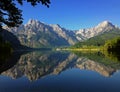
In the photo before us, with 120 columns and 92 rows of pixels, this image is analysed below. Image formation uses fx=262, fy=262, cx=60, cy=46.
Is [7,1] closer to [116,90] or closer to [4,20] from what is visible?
[4,20]

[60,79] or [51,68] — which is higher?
[60,79]

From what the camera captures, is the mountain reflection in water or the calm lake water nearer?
the calm lake water

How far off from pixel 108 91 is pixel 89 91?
7.27ft

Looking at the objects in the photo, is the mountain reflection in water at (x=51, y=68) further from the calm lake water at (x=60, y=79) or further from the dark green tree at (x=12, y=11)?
the dark green tree at (x=12, y=11)

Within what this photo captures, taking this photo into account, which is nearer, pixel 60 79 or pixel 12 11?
pixel 12 11

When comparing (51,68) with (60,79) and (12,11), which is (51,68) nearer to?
(60,79)

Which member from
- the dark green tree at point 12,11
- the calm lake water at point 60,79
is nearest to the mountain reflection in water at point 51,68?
the calm lake water at point 60,79

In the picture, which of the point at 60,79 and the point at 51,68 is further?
the point at 51,68

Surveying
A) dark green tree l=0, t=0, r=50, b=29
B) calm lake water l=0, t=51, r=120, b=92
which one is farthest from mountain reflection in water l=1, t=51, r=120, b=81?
dark green tree l=0, t=0, r=50, b=29

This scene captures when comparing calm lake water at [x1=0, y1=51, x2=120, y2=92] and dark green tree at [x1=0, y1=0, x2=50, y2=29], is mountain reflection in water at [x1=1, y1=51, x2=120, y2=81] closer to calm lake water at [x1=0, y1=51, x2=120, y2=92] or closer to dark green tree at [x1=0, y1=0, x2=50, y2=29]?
calm lake water at [x1=0, y1=51, x2=120, y2=92]

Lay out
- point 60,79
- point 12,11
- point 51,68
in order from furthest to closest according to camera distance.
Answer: point 51,68 < point 60,79 < point 12,11

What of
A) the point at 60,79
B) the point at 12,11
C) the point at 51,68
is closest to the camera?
the point at 12,11

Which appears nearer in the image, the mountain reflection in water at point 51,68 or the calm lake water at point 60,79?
the calm lake water at point 60,79

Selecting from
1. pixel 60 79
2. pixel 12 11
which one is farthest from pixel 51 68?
pixel 12 11
